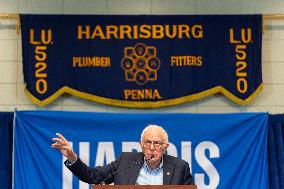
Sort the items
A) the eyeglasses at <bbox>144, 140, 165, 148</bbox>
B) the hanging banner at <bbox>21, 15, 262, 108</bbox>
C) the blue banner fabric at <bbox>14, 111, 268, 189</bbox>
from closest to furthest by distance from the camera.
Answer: the eyeglasses at <bbox>144, 140, 165, 148</bbox> → the blue banner fabric at <bbox>14, 111, 268, 189</bbox> → the hanging banner at <bbox>21, 15, 262, 108</bbox>

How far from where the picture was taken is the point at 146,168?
3002 mm

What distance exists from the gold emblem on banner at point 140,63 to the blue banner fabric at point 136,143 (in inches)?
15.3

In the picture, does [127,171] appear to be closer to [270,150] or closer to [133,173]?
[133,173]

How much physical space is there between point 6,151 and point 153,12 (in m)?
1.97

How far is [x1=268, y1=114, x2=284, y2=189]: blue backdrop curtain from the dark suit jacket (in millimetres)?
3138

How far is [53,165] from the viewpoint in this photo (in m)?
5.92

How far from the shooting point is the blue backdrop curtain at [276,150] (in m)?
6.00

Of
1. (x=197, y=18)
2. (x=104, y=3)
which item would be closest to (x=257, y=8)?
(x=197, y=18)

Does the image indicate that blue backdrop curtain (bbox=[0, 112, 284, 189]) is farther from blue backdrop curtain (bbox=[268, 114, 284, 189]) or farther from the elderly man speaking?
the elderly man speaking

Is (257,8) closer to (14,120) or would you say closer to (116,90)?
(116,90)

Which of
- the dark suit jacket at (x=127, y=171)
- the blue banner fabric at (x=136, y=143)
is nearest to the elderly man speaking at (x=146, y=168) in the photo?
the dark suit jacket at (x=127, y=171)

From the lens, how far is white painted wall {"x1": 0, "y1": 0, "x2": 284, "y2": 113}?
6.23 m

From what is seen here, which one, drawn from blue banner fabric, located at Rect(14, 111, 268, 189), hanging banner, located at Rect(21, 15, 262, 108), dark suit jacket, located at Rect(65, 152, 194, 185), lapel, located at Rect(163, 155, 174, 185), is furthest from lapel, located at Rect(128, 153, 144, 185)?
hanging banner, located at Rect(21, 15, 262, 108)

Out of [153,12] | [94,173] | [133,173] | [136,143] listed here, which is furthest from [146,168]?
[153,12]
